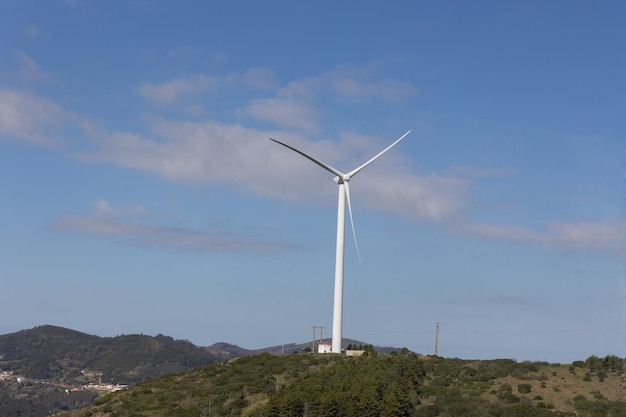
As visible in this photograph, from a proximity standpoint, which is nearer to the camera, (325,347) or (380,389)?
(380,389)

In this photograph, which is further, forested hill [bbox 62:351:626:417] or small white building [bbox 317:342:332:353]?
small white building [bbox 317:342:332:353]

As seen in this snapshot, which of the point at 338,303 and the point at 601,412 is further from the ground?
the point at 338,303

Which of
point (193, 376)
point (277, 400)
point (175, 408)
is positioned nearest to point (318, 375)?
point (277, 400)

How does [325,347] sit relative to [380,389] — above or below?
above

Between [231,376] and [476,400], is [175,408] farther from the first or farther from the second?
[476,400]

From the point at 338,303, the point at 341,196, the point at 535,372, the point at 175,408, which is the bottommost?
the point at 175,408

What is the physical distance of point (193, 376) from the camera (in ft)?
352

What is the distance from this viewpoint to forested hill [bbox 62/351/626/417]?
7800 centimetres

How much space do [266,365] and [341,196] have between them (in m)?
25.6

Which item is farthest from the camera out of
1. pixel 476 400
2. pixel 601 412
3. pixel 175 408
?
pixel 175 408

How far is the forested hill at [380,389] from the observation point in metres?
78.0

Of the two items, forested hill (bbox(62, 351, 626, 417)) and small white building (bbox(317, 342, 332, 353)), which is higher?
small white building (bbox(317, 342, 332, 353))

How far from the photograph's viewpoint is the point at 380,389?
80438 millimetres

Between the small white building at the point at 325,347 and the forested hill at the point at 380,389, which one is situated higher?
the small white building at the point at 325,347
